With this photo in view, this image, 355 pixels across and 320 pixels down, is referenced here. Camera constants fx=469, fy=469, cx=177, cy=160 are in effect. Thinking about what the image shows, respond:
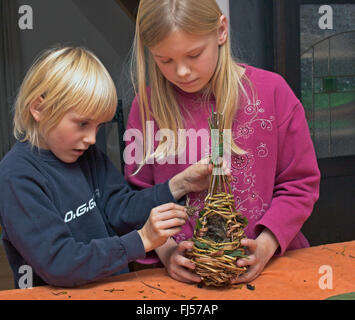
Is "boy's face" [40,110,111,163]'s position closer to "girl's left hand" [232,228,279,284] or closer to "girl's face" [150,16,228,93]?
"girl's face" [150,16,228,93]

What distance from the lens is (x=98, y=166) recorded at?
1.04 m

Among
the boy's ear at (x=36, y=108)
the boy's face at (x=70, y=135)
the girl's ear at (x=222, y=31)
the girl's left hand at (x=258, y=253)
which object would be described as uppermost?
the girl's ear at (x=222, y=31)

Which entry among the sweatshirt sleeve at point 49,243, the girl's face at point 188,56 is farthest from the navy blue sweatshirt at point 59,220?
the girl's face at point 188,56

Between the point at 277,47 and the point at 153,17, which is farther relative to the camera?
the point at 277,47

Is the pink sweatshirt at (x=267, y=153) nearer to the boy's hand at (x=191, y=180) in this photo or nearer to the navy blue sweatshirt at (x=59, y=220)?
the boy's hand at (x=191, y=180)

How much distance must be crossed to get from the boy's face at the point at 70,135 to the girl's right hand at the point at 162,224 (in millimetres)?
192

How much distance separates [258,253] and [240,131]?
0.27m

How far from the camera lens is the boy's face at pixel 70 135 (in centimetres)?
88

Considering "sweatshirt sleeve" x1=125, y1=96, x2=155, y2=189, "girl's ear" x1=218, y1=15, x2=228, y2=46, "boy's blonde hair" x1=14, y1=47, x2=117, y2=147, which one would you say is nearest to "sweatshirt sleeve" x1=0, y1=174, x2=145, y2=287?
"boy's blonde hair" x1=14, y1=47, x2=117, y2=147

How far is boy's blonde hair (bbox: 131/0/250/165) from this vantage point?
0.86 meters

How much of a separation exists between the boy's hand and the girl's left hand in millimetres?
158
